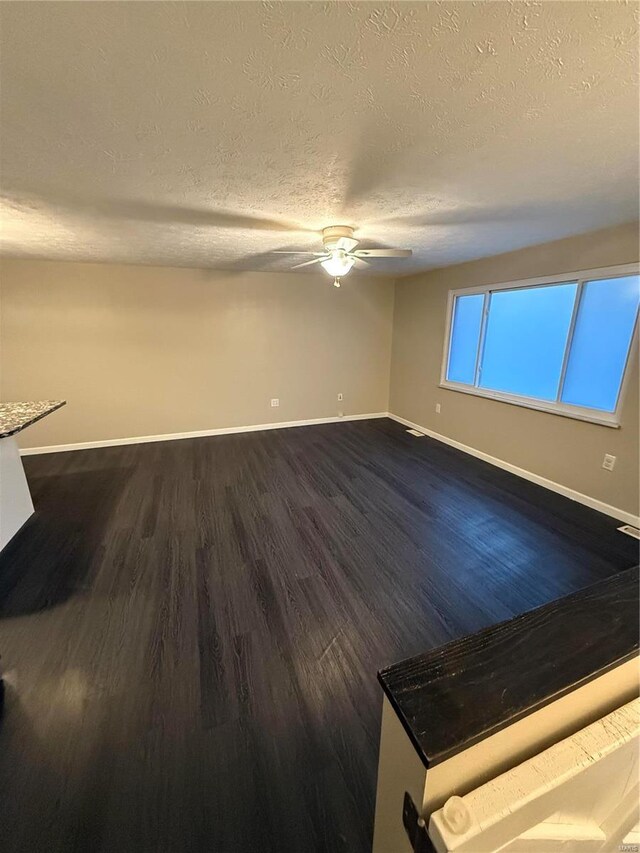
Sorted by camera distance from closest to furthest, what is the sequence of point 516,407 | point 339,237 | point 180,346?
point 339,237, point 516,407, point 180,346

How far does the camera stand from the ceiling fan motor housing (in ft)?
8.11

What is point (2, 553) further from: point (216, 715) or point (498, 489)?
point (498, 489)

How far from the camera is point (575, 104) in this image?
1.17m

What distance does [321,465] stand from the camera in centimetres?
376

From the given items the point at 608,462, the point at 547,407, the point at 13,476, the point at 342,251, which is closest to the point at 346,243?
the point at 342,251

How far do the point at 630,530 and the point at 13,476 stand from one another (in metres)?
4.76

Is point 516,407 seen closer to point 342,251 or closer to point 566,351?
point 566,351

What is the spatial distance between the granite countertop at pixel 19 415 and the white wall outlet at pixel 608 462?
14.3ft

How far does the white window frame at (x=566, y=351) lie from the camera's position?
2.64 meters

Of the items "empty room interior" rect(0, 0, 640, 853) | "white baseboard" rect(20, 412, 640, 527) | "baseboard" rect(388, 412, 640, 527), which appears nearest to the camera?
"empty room interior" rect(0, 0, 640, 853)

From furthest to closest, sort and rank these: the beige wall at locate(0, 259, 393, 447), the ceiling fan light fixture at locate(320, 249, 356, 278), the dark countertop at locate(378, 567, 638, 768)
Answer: the beige wall at locate(0, 259, 393, 447) < the ceiling fan light fixture at locate(320, 249, 356, 278) < the dark countertop at locate(378, 567, 638, 768)

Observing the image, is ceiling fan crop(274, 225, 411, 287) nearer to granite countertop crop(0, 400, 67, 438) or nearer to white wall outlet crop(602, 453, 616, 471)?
white wall outlet crop(602, 453, 616, 471)

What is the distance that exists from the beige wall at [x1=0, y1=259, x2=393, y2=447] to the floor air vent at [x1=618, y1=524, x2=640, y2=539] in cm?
352

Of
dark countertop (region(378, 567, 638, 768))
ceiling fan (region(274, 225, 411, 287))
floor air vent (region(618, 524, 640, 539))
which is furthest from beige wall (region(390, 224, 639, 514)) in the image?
dark countertop (region(378, 567, 638, 768))
